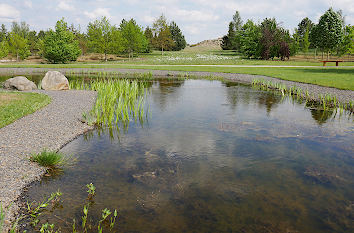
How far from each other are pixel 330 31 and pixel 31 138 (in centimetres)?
6047

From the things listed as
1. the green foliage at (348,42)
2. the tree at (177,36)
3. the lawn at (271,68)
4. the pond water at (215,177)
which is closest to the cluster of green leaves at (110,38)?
the lawn at (271,68)

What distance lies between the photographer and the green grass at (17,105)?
9.79 m

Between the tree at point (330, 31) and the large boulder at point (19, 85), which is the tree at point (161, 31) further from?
the large boulder at point (19, 85)

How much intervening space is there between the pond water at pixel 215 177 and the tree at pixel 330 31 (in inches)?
2014

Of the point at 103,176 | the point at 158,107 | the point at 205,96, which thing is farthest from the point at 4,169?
the point at 205,96

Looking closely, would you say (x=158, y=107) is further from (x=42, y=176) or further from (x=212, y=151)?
→ (x=42, y=176)

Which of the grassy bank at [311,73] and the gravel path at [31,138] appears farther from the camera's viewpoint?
the grassy bank at [311,73]

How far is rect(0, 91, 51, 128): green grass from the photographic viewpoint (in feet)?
32.1

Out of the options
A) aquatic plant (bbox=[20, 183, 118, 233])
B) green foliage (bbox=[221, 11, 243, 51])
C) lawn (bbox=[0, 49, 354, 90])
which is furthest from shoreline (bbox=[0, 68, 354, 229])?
green foliage (bbox=[221, 11, 243, 51])

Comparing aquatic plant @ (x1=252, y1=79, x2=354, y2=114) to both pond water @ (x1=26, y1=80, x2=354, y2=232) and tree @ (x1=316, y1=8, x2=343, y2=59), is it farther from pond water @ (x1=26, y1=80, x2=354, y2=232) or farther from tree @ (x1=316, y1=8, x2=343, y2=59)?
tree @ (x1=316, y1=8, x2=343, y2=59)

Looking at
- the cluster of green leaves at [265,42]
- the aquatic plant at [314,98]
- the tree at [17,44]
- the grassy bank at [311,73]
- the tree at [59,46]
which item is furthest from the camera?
the tree at [17,44]

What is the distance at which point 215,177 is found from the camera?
6086 millimetres

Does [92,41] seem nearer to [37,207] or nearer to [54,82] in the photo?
[54,82]

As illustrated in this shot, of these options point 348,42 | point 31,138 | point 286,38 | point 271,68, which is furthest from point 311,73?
point 286,38
